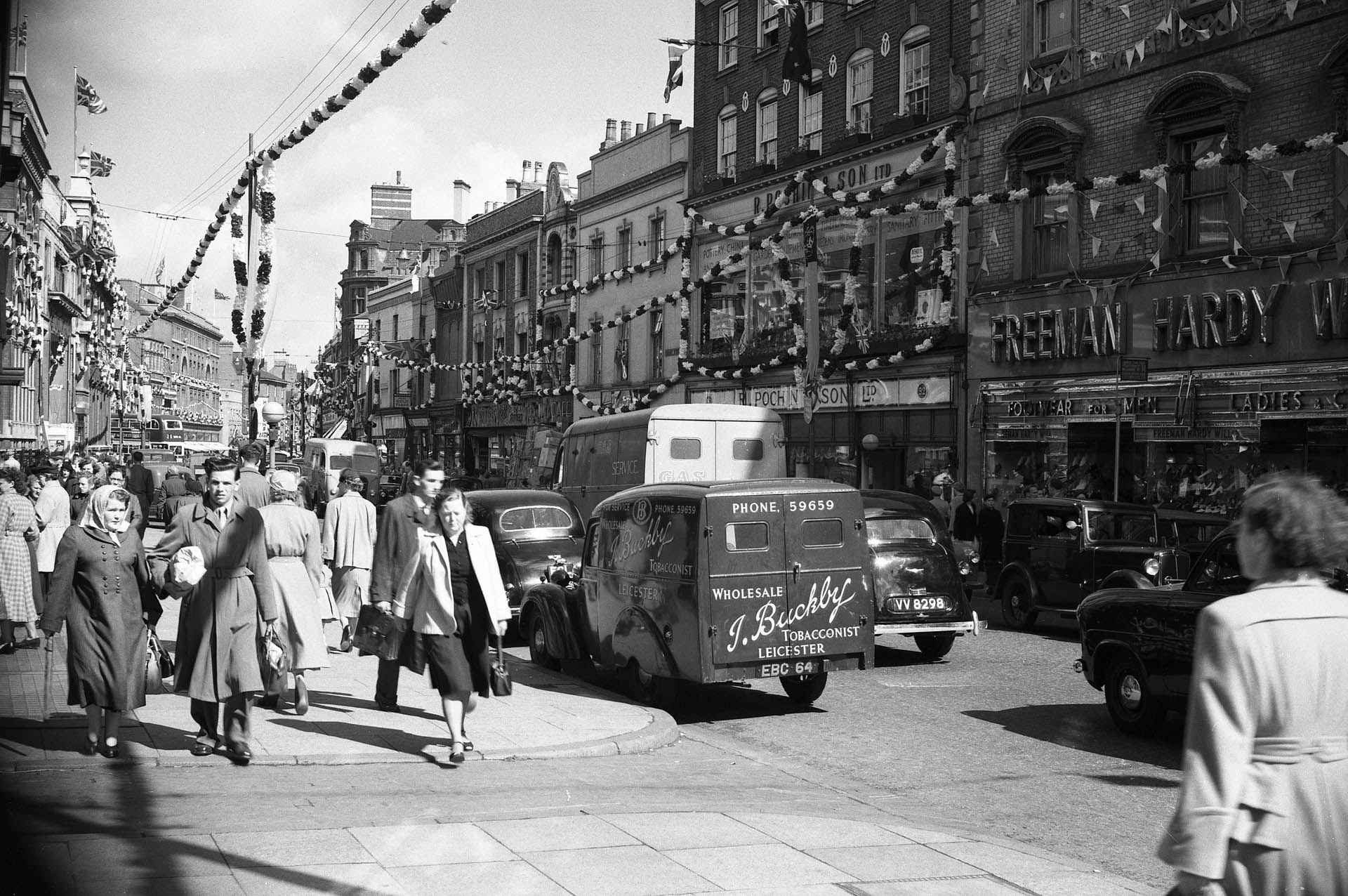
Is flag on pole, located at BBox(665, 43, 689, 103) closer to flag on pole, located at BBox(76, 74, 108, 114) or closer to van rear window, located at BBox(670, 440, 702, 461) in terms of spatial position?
van rear window, located at BBox(670, 440, 702, 461)

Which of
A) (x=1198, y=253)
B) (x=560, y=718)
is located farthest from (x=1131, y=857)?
(x=1198, y=253)

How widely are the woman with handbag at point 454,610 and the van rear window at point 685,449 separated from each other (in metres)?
13.5

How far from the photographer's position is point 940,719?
36.2 feet

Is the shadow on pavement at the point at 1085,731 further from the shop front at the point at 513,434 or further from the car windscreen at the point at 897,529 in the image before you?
the shop front at the point at 513,434

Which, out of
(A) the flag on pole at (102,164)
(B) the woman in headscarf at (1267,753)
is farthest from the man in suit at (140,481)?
(B) the woman in headscarf at (1267,753)

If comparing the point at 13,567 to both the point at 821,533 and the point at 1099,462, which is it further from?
the point at 1099,462

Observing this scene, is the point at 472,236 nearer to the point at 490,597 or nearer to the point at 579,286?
the point at 579,286

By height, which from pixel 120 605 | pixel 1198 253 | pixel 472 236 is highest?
pixel 472 236

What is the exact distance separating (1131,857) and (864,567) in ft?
14.9

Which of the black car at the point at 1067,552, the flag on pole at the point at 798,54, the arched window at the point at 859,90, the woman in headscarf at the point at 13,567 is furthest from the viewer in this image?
the arched window at the point at 859,90

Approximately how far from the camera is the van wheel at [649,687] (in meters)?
11.2

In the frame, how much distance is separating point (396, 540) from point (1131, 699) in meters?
5.85

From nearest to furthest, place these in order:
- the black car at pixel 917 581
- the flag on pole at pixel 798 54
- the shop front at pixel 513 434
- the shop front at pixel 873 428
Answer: the black car at pixel 917 581
the flag on pole at pixel 798 54
the shop front at pixel 873 428
the shop front at pixel 513 434

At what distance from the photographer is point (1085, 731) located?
10555 millimetres
